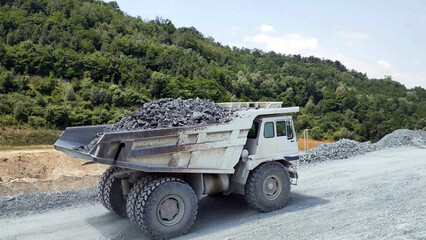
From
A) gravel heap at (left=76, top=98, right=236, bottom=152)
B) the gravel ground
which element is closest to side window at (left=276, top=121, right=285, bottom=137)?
gravel heap at (left=76, top=98, right=236, bottom=152)

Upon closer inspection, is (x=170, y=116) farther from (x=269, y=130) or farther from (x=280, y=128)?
(x=280, y=128)

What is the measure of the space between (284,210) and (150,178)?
3297mm

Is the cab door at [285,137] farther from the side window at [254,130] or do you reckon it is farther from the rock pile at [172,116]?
the rock pile at [172,116]

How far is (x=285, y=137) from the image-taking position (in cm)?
853

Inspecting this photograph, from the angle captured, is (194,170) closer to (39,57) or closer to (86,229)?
(86,229)

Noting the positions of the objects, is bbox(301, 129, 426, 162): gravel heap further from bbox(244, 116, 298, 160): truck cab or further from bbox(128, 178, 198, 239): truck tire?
bbox(128, 178, 198, 239): truck tire

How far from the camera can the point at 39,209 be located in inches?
335

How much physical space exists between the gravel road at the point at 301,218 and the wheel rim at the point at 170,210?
0.43m

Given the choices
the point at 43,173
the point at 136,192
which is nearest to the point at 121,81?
the point at 43,173

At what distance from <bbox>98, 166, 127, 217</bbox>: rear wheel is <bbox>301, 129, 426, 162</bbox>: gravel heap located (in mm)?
8070

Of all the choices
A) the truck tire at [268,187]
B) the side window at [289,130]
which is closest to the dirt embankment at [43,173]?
the truck tire at [268,187]

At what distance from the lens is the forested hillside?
3309 centimetres

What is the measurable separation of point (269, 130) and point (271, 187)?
1.29 metres

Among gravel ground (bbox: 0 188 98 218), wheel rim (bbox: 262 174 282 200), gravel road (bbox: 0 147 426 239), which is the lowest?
gravel road (bbox: 0 147 426 239)
